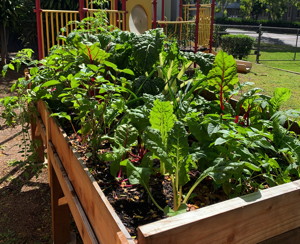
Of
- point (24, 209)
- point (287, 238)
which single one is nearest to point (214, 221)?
point (287, 238)

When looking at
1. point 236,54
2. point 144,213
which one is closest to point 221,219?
point 144,213

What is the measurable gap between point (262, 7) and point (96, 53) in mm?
49266

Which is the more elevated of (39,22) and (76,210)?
(39,22)

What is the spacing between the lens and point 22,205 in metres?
3.61

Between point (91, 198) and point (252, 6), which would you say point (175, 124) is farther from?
point (252, 6)

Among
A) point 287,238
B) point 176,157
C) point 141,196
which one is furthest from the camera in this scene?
point 141,196

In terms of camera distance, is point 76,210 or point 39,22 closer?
point 76,210

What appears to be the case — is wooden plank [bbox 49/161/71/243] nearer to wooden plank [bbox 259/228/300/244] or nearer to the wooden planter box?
the wooden planter box

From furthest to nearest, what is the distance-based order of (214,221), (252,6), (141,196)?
(252,6) < (141,196) < (214,221)

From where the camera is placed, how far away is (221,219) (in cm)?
107

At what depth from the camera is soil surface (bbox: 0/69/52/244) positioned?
3135mm

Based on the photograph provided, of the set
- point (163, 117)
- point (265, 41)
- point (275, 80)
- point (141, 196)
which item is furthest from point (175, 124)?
point (265, 41)

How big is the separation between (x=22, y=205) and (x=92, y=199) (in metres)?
2.41

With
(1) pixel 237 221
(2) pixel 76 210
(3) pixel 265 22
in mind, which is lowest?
(2) pixel 76 210
